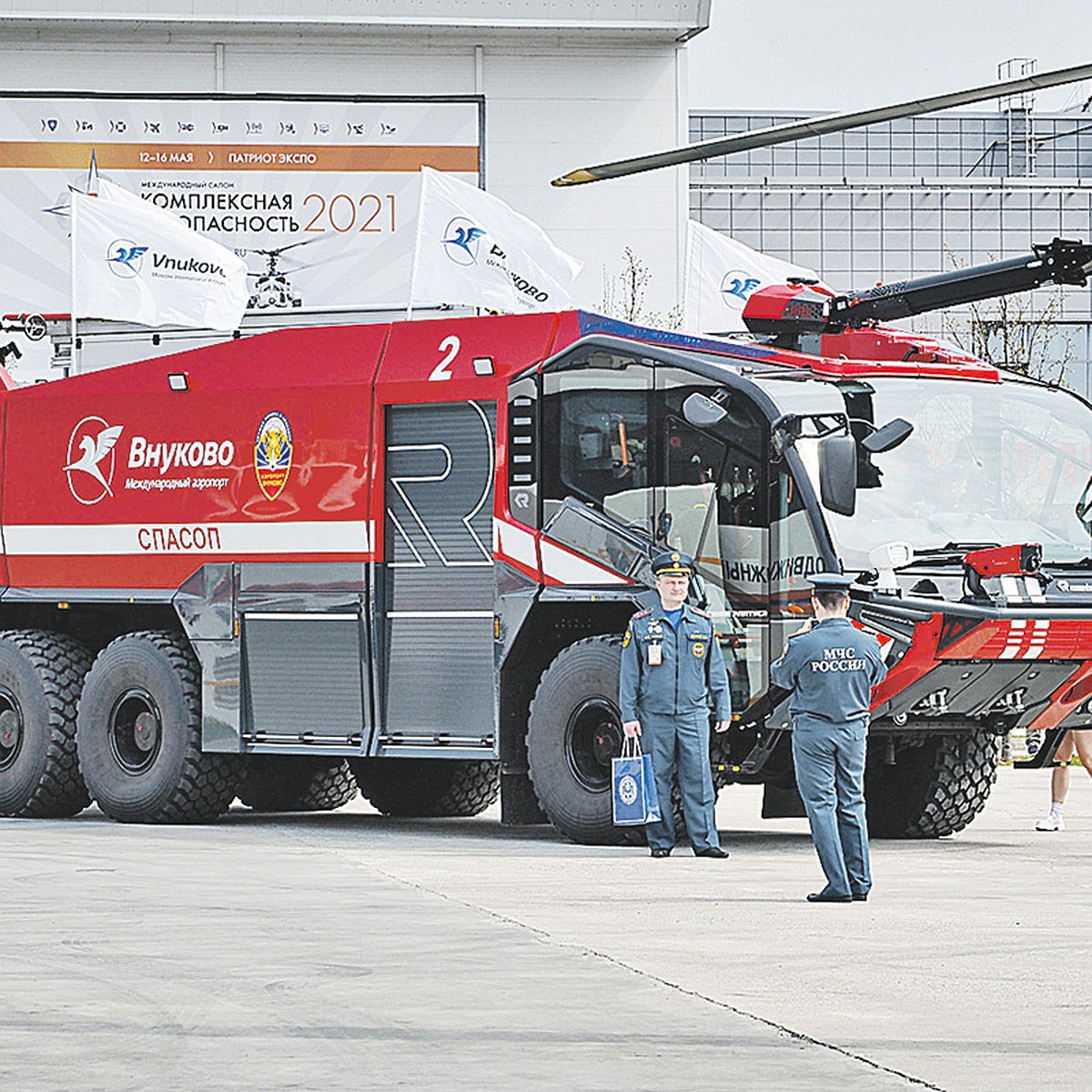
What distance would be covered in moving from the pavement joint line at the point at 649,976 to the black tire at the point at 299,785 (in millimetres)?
4401

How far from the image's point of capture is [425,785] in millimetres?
19531

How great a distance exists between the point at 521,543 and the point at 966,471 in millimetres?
2864

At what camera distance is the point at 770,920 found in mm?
11820

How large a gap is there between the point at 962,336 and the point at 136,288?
2212 centimetres

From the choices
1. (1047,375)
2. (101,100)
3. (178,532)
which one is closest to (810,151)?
(1047,375)

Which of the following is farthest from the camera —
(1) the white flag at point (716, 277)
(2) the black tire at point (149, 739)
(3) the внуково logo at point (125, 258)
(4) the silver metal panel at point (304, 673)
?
(3) the внуково logo at point (125, 258)

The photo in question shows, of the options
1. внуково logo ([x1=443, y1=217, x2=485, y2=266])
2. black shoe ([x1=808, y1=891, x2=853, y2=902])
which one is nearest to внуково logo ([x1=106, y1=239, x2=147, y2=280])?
внуково logo ([x1=443, y1=217, x2=485, y2=266])

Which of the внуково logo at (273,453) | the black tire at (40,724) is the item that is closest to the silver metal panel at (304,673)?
the внуково logo at (273,453)

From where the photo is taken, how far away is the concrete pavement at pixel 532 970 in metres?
7.89

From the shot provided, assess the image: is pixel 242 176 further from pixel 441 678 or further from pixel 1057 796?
pixel 1057 796

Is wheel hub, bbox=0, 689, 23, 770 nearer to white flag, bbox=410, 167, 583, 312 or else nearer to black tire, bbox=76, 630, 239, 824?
black tire, bbox=76, 630, 239, 824

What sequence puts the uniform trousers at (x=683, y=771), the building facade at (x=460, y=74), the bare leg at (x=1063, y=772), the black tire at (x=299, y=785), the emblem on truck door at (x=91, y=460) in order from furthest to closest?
the building facade at (x=460, y=74) → the black tire at (x=299, y=785) → the emblem on truck door at (x=91, y=460) → the bare leg at (x=1063, y=772) → the uniform trousers at (x=683, y=771)

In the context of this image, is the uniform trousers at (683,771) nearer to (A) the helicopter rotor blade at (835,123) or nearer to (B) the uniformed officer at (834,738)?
(B) the uniformed officer at (834,738)

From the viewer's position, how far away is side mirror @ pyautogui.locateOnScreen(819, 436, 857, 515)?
14938 mm
